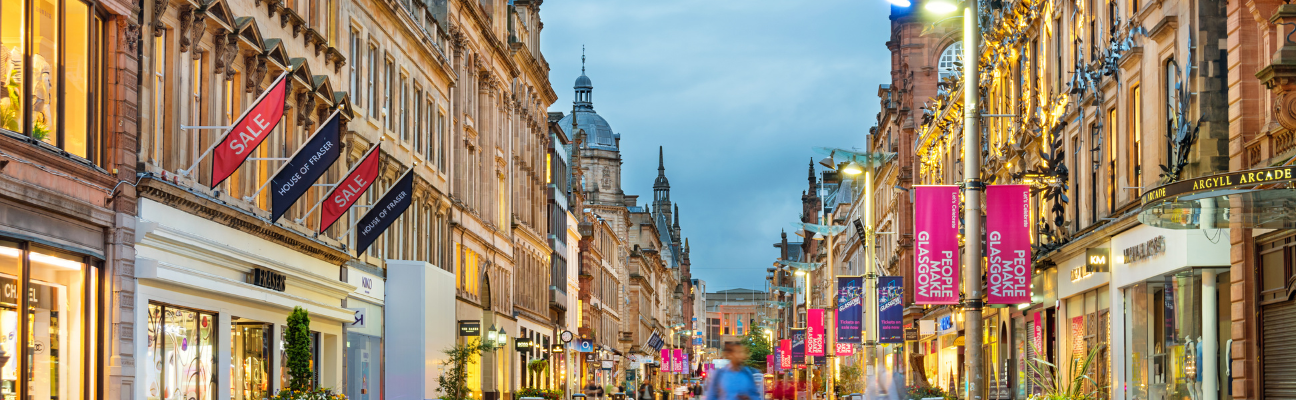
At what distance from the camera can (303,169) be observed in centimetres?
2444

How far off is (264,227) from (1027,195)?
45.7 feet

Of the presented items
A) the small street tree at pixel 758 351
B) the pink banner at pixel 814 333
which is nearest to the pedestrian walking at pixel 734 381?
the pink banner at pixel 814 333

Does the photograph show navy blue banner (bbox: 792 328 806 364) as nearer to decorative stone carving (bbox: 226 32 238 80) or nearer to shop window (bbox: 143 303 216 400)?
decorative stone carving (bbox: 226 32 238 80)

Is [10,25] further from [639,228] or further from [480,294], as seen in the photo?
[639,228]

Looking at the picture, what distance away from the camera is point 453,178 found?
159 ft

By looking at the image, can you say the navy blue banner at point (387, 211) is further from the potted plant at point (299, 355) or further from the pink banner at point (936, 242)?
the pink banner at point (936, 242)

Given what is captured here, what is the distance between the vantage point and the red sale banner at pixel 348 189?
28984 millimetres

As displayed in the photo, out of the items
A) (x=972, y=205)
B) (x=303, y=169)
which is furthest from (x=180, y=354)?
(x=972, y=205)

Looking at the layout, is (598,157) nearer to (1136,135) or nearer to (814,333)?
(814,333)

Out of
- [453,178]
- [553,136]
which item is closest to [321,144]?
[453,178]

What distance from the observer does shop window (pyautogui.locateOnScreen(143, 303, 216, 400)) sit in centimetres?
2170

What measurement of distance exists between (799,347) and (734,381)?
70963 millimetres

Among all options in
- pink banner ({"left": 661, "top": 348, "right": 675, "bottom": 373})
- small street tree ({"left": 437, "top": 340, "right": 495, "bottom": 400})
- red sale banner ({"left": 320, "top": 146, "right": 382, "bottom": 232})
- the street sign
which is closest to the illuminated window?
red sale banner ({"left": 320, "top": 146, "right": 382, "bottom": 232})

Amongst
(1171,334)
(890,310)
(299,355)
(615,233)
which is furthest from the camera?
(615,233)
